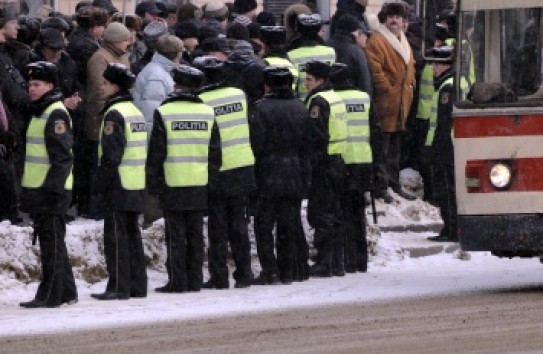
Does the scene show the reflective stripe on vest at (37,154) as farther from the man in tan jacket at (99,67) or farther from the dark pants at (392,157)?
the dark pants at (392,157)

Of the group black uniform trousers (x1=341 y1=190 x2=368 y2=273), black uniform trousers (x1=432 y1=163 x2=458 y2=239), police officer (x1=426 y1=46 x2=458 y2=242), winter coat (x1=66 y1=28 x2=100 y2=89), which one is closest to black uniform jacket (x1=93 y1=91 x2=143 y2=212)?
winter coat (x1=66 y1=28 x2=100 y2=89)

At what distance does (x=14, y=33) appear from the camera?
20.5 meters

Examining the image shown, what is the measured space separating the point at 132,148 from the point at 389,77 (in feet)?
20.9

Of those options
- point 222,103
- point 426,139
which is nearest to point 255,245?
point 222,103

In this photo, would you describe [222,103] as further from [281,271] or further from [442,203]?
[442,203]

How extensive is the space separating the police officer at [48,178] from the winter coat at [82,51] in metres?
2.94

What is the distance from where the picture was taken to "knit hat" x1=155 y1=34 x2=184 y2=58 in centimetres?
2105

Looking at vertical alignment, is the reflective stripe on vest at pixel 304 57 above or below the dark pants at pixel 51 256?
above

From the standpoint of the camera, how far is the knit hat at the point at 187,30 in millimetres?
23203

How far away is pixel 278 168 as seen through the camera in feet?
67.6

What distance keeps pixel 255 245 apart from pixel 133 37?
2.72 meters

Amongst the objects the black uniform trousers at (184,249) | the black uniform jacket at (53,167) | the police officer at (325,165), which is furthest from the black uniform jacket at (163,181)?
the police officer at (325,165)

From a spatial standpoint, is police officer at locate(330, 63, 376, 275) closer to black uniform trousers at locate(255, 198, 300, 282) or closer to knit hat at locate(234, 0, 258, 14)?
black uniform trousers at locate(255, 198, 300, 282)

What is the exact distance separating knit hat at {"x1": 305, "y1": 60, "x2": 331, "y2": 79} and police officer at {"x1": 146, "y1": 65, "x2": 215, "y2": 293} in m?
1.80
